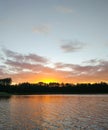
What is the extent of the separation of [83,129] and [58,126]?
214 inches

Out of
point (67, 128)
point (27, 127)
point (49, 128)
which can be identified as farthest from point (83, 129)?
point (27, 127)

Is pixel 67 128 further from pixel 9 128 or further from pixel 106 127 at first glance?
pixel 9 128

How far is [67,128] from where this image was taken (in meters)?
39.7

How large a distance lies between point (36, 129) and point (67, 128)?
5.47m

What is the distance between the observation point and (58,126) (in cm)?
4191

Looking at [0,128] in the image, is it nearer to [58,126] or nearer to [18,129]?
[18,129]

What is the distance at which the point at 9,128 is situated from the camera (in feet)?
129

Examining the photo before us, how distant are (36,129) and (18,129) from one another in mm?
3063

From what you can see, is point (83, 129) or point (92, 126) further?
point (92, 126)

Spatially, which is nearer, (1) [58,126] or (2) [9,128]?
(2) [9,128]

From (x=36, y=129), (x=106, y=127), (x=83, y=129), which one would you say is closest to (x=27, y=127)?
(x=36, y=129)

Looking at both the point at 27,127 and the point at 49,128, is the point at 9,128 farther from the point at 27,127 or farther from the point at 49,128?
the point at 49,128

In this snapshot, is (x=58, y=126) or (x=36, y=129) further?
(x=58, y=126)

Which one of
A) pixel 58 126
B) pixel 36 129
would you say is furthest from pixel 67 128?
pixel 36 129
